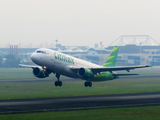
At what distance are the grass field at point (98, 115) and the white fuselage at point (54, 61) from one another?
2081cm

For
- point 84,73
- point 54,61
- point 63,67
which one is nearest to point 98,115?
point 54,61

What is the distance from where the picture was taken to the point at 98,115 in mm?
34062

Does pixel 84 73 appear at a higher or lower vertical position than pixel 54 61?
lower

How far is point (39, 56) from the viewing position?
5522 cm

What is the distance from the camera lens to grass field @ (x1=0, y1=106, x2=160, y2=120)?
32562 mm

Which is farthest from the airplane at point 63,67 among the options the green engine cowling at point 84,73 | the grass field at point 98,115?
the grass field at point 98,115

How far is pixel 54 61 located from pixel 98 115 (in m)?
24.1

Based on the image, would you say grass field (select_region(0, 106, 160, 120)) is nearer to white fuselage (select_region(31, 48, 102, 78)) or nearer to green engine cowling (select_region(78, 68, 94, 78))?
white fuselage (select_region(31, 48, 102, 78))

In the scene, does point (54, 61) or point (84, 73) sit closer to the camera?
point (54, 61)

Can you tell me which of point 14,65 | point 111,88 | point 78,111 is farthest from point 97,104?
point 14,65

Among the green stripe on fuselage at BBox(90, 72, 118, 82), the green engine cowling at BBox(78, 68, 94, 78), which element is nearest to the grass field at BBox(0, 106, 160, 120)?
the green engine cowling at BBox(78, 68, 94, 78)

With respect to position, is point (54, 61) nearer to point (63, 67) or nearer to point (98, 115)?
point (63, 67)

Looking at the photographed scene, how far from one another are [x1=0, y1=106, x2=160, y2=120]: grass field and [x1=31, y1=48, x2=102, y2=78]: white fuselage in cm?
2081

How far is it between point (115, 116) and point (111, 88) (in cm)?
3120
